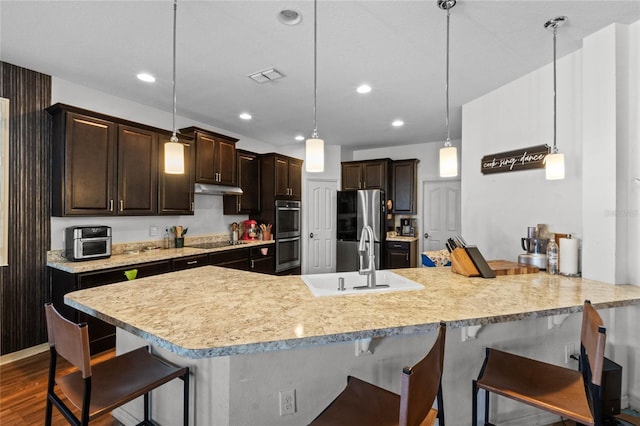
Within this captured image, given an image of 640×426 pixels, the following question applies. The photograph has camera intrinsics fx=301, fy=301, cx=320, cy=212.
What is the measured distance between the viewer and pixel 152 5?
73.0 inches

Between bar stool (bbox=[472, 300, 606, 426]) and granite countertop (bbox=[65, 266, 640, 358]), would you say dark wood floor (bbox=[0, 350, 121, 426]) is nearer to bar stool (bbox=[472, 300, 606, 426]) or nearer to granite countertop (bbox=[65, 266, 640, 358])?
granite countertop (bbox=[65, 266, 640, 358])

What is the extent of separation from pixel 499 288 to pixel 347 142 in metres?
4.23

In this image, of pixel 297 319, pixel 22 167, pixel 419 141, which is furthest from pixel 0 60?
pixel 419 141

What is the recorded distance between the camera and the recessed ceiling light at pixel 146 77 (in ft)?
9.09

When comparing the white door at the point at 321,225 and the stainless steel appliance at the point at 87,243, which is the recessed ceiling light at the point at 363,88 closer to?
the white door at the point at 321,225

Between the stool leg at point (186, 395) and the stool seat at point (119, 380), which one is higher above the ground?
the stool seat at point (119, 380)

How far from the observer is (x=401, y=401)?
2.77ft

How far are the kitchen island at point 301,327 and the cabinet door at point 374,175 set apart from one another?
377cm

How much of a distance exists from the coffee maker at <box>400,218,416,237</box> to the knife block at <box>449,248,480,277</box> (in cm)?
353

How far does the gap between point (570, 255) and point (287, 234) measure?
3750 mm

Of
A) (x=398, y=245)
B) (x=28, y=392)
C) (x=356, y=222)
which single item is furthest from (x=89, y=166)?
(x=398, y=245)

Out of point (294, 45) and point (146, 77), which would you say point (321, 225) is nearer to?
point (146, 77)

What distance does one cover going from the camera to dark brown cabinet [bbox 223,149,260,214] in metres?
4.62

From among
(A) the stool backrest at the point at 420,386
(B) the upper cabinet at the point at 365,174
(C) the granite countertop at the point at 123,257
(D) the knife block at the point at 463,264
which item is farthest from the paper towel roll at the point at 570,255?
(B) the upper cabinet at the point at 365,174
